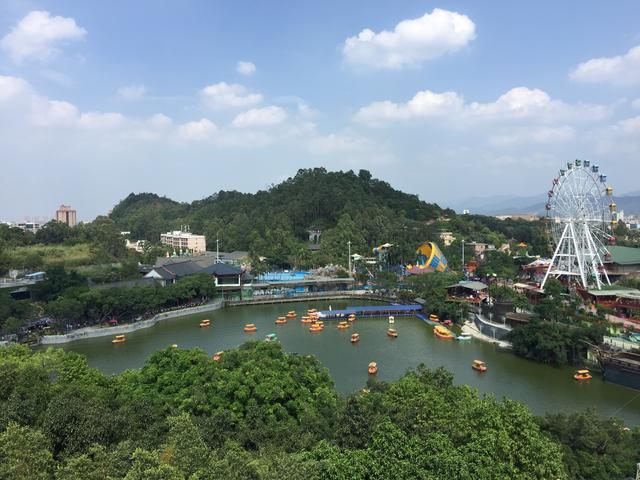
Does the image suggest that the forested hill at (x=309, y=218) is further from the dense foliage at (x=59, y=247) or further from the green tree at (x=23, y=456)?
the green tree at (x=23, y=456)

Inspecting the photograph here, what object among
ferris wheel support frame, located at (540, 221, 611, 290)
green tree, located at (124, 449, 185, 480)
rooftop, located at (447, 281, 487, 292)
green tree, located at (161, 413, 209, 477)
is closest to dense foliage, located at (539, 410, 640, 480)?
green tree, located at (161, 413, 209, 477)

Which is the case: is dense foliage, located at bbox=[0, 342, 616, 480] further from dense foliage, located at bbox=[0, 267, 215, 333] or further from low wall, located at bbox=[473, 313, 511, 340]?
low wall, located at bbox=[473, 313, 511, 340]

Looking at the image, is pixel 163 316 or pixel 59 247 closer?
pixel 163 316

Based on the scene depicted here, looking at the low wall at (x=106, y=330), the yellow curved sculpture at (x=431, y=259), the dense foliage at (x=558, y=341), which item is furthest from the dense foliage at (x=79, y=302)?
the dense foliage at (x=558, y=341)

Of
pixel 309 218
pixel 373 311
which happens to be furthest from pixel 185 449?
pixel 309 218

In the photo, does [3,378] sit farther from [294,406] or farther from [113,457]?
[294,406]

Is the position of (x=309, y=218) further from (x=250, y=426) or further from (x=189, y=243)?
(x=250, y=426)
